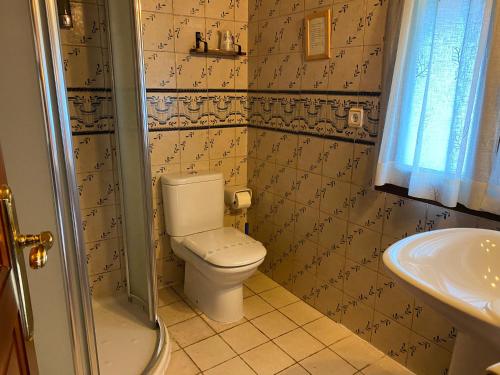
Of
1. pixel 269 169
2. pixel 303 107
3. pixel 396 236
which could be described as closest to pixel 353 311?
pixel 396 236

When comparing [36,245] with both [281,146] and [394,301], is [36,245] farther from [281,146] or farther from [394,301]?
[281,146]

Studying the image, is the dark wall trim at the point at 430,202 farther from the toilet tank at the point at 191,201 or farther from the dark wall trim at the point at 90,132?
the dark wall trim at the point at 90,132

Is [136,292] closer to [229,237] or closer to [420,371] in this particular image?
[229,237]

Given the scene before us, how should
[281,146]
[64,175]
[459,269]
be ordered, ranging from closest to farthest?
[64,175] → [459,269] → [281,146]

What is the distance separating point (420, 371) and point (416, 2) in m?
1.63

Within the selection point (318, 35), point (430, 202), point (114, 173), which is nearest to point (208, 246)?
point (114, 173)

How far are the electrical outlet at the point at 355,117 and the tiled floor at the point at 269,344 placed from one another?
3.75 ft

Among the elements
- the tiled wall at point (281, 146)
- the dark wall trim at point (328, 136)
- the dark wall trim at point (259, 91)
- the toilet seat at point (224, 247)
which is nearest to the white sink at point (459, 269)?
the tiled wall at point (281, 146)

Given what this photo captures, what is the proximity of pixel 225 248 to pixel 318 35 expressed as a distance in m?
1.26

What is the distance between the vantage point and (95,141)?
216 centimetres

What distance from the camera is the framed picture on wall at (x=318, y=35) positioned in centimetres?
198

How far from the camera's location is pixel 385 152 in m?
1.67

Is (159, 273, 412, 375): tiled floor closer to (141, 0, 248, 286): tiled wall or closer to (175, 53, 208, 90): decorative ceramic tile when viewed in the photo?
(141, 0, 248, 286): tiled wall

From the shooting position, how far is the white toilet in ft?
6.82
